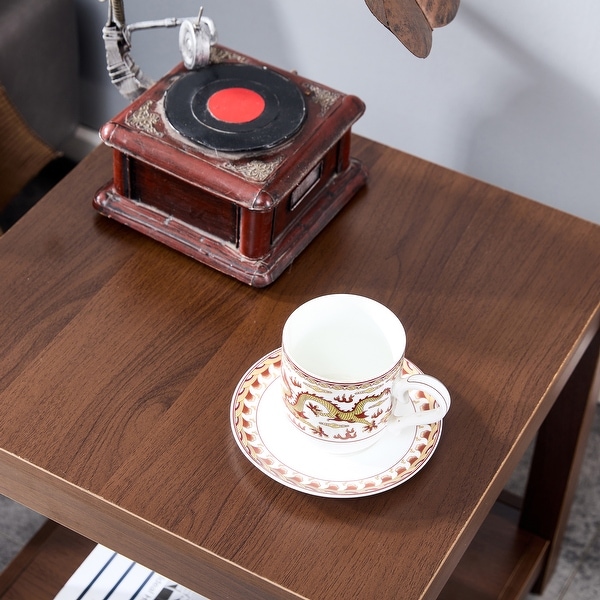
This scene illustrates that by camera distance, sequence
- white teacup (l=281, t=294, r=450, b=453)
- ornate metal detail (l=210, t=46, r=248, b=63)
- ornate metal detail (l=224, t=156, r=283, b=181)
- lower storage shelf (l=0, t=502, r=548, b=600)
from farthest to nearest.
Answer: lower storage shelf (l=0, t=502, r=548, b=600) → ornate metal detail (l=210, t=46, r=248, b=63) → ornate metal detail (l=224, t=156, r=283, b=181) → white teacup (l=281, t=294, r=450, b=453)

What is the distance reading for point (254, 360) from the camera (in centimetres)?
79

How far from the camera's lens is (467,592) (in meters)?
1.06

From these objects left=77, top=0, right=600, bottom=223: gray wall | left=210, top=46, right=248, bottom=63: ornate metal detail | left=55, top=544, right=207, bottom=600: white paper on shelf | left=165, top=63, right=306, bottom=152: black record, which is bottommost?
left=55, top=544, right=207, bottom=600: white paper on shelf

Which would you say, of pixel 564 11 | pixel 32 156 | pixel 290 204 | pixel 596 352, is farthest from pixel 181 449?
pixel 32 156

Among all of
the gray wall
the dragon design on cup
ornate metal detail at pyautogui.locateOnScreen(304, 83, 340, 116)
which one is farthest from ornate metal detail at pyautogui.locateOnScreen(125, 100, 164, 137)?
the gray wall

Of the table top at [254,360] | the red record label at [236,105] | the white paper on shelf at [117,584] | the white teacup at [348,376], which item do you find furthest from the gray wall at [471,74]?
the white paper on shelf at [117,584]

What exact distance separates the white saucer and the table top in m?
0.01

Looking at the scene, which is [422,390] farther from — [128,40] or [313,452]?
[128,40]

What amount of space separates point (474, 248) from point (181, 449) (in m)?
0.33

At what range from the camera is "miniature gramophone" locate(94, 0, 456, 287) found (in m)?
0.81

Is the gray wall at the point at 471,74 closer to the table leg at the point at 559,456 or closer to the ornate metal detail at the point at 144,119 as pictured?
the table leg at the point at 559,456

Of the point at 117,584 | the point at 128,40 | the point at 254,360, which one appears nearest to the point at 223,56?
the point at 128,40

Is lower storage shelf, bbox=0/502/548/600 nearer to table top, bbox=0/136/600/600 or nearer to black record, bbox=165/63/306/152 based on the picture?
table top, bbox=0/136/600/600

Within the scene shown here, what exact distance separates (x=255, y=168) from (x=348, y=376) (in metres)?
0.19
